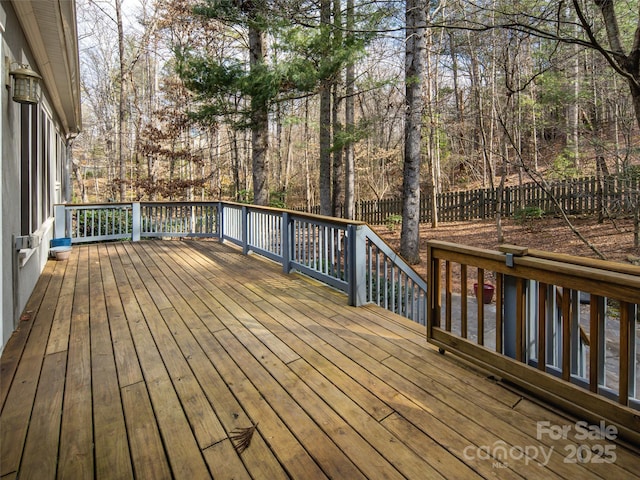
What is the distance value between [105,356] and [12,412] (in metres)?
0.68

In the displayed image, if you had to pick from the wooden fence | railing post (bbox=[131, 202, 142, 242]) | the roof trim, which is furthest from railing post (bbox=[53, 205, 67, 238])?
the wooden fence

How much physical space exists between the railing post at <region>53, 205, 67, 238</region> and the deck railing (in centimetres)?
670

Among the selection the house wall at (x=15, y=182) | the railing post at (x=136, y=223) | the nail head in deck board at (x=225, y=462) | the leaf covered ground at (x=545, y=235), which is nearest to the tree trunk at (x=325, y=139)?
the leaf covered ground at (x=545, y=235)

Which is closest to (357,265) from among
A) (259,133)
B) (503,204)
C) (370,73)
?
(259,133)

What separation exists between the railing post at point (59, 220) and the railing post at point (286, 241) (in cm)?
440

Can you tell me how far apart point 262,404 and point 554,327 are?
1.72m

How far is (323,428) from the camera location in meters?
1.78

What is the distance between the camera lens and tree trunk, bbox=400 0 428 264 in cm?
738

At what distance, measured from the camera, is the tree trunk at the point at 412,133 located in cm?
738

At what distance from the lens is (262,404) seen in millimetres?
1983

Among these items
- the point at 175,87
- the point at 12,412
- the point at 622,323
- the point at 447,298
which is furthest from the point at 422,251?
the point at 175,87

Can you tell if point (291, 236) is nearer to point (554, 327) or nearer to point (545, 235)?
point (554, 327)

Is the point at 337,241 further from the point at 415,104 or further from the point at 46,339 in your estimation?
the point at 415,104

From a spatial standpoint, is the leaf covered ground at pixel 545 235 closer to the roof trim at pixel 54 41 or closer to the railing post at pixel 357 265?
the railing post at pixel 357 265
